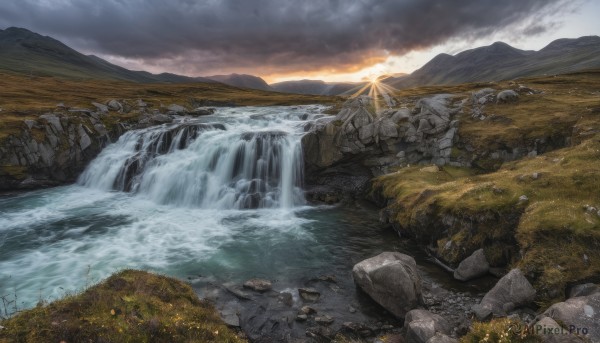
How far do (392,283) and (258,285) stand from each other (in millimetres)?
7632

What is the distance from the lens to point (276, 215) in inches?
1371

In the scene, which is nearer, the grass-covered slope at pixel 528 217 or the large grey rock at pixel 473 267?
the grass-covered slope at pixel 528 217

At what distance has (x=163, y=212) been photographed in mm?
35875

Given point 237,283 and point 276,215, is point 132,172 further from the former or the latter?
point 237,283

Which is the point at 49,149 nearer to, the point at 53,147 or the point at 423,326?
the point at 53,147

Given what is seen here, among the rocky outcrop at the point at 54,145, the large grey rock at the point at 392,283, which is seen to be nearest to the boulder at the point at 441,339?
the large grey rock at the point at 392,283

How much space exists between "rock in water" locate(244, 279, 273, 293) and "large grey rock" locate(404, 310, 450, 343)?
817cm

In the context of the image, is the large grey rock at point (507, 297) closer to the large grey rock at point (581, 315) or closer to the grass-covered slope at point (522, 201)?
the grass-covered slope at point (522, 201)

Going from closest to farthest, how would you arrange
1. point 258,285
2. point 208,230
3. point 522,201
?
point 258,285 → point 522,201 → point 208,230

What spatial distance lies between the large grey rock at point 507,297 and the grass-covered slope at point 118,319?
1065 centimetres

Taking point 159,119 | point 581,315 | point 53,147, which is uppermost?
point 159,119

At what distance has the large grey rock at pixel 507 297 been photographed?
14.9 meters

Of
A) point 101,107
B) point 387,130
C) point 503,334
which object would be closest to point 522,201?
point 503,334

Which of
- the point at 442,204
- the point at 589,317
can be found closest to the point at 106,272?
the point at 442,204
